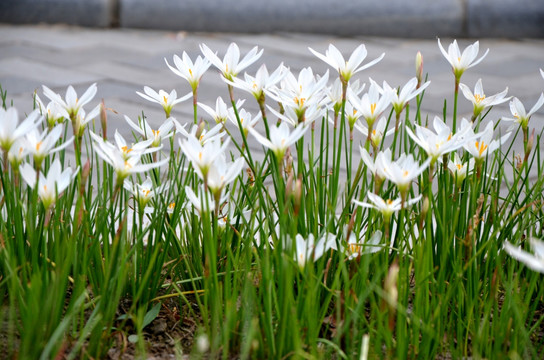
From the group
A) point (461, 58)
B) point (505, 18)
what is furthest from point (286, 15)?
point (461, 58)

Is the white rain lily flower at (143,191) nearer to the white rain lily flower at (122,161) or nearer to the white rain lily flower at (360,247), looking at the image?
the white rain lily flower at (122,161)

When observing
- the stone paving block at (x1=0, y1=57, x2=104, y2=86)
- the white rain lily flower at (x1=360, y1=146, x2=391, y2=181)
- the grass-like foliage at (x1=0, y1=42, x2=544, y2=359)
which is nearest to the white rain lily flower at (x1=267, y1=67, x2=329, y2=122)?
the grass-like foliage at (x1=0, y1=42, x2=544, y2=359)

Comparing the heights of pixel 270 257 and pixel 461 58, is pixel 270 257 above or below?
below

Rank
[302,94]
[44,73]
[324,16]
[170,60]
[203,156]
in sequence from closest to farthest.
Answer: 1. [203,156]
2. [302,94]
3. [44,73]
4. [170,60]
5. [324,16]

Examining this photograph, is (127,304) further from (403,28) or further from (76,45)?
(403,28)

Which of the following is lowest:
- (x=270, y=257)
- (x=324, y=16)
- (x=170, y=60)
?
(x=270, y=257)

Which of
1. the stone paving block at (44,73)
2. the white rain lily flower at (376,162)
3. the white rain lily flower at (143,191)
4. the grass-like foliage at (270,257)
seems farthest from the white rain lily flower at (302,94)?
the stone paving block at (44,73)

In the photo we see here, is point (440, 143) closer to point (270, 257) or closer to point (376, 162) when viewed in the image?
point (376, 162)
